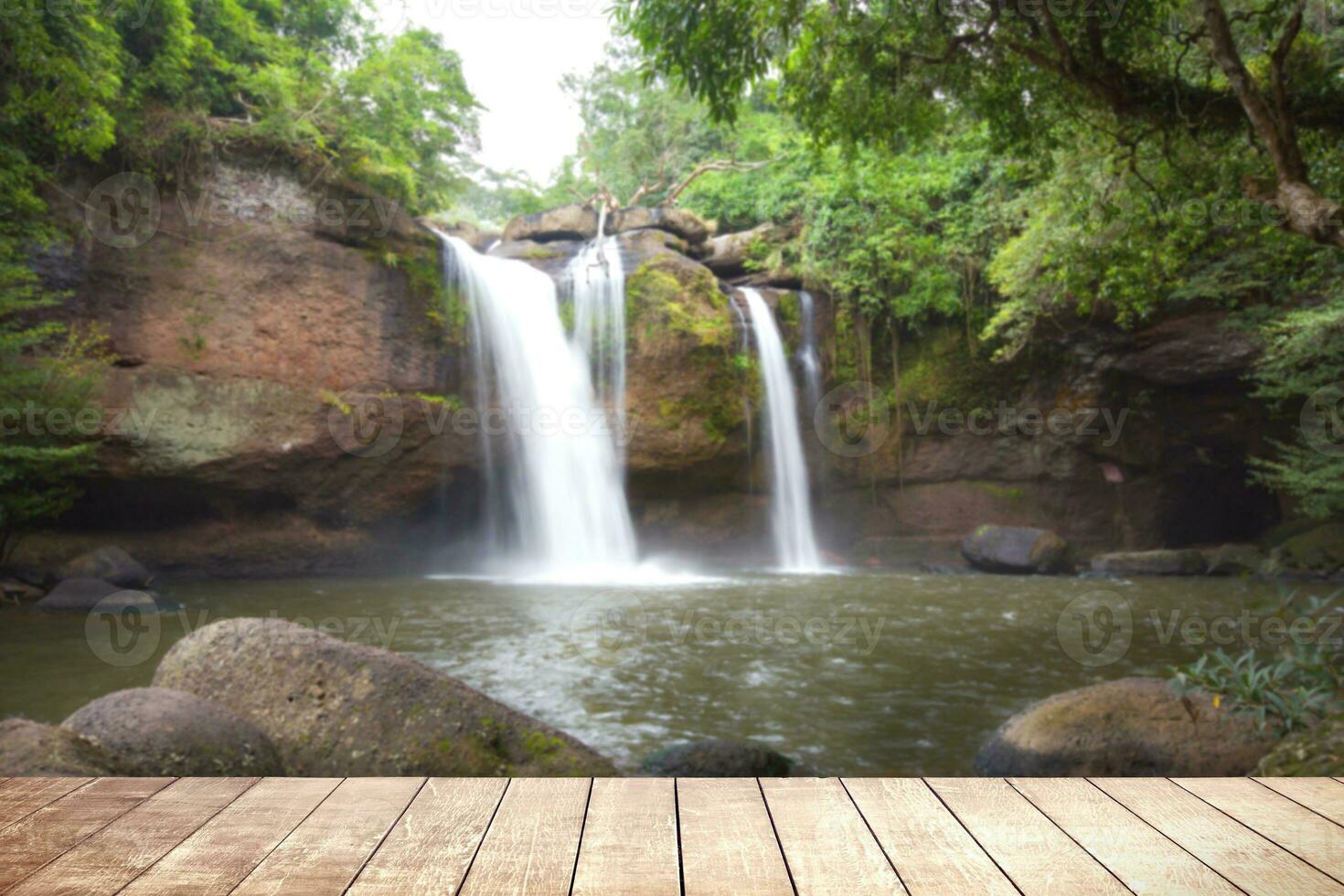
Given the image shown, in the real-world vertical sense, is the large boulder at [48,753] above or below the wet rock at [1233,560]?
above

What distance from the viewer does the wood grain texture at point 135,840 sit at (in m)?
1.79

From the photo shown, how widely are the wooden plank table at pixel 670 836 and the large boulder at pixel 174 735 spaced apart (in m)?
1.64

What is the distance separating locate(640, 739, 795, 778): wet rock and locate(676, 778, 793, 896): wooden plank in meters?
2.58

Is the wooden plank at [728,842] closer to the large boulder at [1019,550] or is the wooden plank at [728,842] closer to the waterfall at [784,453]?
the large boulder at [1019,550]

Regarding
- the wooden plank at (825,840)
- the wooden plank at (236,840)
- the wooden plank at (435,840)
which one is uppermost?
the wooden plank at (236,840)

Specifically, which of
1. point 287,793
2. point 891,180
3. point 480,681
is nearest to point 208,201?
point 480,681

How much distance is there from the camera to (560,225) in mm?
19797

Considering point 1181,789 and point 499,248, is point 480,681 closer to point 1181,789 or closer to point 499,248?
point 1181,789

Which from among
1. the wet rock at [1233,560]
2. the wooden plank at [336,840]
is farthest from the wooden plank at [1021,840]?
the wet rock at [1233,560]

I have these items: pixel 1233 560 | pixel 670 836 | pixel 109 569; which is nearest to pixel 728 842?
pixel 670 836
